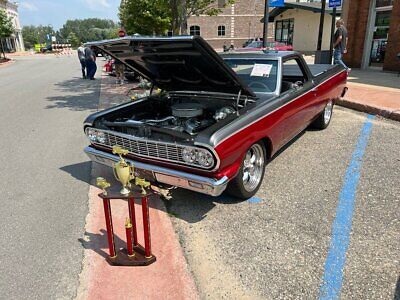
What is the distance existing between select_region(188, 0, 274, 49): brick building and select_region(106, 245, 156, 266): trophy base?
49190 mm

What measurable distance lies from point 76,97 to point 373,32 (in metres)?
12.1

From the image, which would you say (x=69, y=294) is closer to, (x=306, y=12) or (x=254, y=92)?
(x=254, y=92)

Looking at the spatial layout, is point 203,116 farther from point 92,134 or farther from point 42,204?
point 42,204

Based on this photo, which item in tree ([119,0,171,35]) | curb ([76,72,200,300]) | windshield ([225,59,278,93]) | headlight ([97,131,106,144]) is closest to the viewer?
curb ([76,72,200,300])

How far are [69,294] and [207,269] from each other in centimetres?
109

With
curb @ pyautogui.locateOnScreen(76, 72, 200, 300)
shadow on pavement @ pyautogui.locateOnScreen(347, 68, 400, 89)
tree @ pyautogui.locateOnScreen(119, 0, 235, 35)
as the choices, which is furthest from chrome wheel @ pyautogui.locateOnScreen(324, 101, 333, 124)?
tree @ pyautogui.locateOnScreen(119, 0, 235, 35)

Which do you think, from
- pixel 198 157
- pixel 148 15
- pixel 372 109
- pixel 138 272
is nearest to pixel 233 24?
pixel 148 15

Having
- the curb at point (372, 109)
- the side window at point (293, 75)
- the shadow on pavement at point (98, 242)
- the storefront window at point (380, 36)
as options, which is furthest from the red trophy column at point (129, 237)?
the storefront window at point (380, 36)

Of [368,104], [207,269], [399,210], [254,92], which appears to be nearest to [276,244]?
[207,269]

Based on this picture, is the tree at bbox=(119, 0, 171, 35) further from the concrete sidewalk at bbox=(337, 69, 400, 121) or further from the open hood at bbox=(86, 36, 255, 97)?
the open hood at bbox=(86, 36, 255, 97)

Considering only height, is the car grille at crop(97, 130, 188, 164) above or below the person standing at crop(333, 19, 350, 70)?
below

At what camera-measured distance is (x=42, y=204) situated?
13.1 feet

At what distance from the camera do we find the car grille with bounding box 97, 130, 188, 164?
336 cm

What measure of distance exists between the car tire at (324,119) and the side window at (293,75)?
0.97 m
